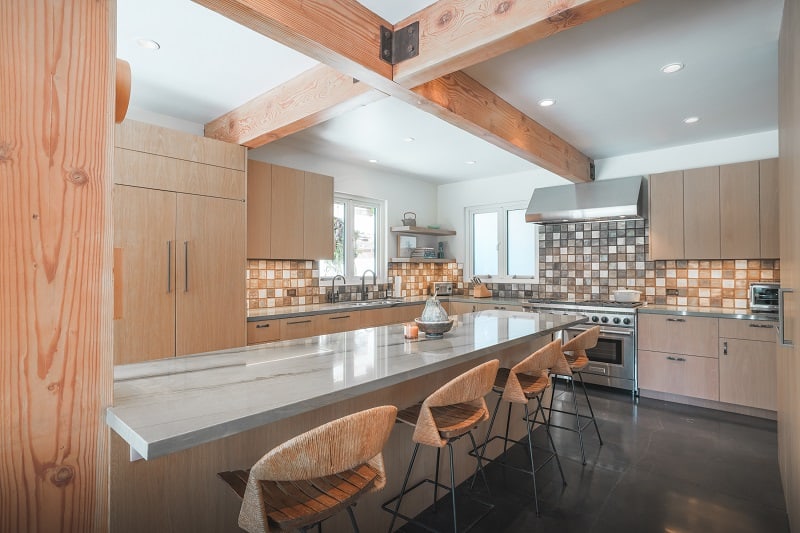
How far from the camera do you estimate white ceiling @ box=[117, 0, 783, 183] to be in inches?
86.0

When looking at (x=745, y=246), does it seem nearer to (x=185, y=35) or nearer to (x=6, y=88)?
(x=185, y=35)

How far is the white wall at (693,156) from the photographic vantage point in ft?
13.2

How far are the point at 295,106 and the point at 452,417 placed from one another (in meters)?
2.22

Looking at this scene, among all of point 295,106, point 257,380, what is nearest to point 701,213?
point 295,106

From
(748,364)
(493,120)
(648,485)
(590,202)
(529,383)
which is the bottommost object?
(648,485)

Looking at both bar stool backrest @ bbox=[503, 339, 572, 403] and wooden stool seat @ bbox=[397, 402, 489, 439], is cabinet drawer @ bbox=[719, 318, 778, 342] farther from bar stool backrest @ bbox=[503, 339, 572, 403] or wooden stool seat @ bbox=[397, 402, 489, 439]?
wooden stool seat @ bbox=[397, 402, 489, 439]

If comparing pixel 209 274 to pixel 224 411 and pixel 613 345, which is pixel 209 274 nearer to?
pixel 224 411

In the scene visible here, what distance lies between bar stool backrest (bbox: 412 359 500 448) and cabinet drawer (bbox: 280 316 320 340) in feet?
7.52

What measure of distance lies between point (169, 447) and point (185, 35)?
7.25ft

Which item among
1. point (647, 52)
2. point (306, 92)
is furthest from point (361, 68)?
point (647, 52)

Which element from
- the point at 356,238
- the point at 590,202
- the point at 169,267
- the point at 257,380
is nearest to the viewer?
the point at 257,380

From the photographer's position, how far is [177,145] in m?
3.12

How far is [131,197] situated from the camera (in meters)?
2.89

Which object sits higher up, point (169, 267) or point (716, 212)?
point (716, 212)
